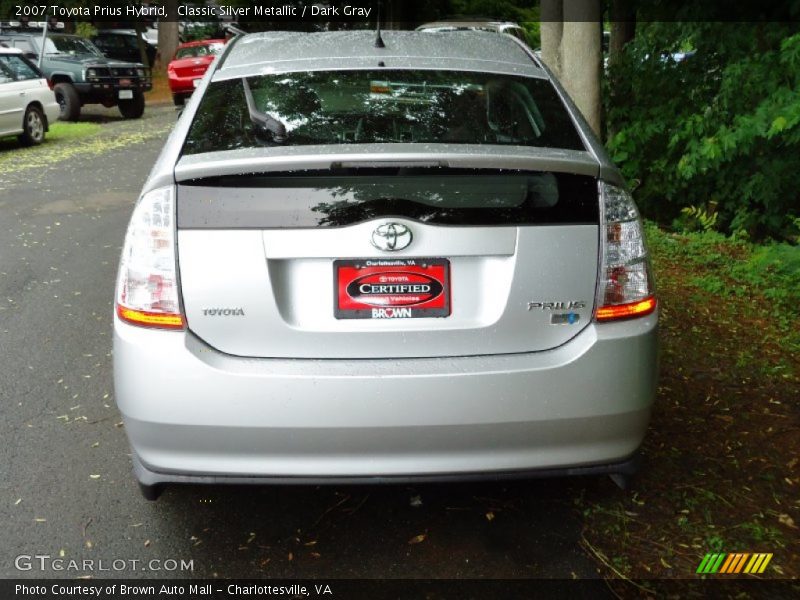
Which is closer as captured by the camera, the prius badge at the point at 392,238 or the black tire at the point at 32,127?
the prius badge at the point at 392,238

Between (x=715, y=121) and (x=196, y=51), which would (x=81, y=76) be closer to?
(x=196, y=51)

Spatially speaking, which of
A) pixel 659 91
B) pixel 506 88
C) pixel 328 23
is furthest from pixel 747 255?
pixel 328 23

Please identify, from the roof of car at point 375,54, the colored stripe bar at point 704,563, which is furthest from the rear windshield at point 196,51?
the colored stripe bar at point 704,563

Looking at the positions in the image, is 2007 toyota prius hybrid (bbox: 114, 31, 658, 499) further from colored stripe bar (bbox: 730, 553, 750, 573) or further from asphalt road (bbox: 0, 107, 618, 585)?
colored stripe bar (bbox: 730, 553, 750, 573)

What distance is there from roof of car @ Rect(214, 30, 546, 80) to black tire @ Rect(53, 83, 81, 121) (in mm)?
16785

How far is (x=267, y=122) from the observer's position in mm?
3504

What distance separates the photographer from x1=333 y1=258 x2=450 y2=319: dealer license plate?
3.03 metres

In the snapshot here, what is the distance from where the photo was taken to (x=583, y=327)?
3109mm

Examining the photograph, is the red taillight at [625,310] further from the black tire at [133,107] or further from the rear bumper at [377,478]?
the black tire at [133,107]

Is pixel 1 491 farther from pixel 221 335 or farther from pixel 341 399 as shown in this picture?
pixel 341 399

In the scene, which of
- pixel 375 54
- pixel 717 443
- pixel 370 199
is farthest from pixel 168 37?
pixel 370 199

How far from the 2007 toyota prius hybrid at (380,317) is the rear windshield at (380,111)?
22cm

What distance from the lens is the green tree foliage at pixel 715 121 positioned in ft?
24.5

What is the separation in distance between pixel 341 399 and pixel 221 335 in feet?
1.45
